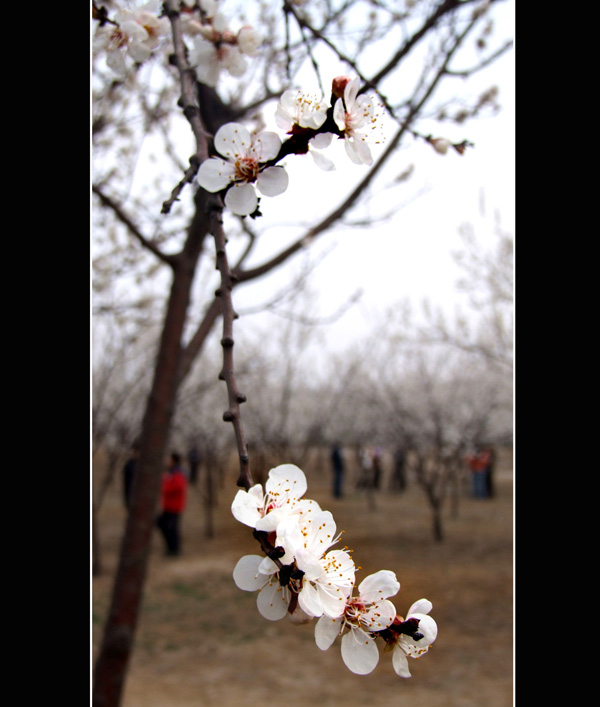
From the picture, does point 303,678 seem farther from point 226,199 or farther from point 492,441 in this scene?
point 492,441

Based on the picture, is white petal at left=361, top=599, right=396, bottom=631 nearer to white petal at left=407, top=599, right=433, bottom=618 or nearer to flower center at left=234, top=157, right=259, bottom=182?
white petal at left=407, top=599, right=433, bottom=618

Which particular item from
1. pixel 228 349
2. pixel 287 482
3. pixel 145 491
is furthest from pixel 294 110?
pixel 145 491

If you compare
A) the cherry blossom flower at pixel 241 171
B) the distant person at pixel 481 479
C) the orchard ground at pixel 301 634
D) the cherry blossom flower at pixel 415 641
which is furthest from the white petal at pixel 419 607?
the distant person at pixel 481 479

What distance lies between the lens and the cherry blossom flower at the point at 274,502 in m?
0.59

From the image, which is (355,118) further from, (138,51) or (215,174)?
(138,51)

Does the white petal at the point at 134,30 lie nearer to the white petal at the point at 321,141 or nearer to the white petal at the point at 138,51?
the white petal at the point at 138,51

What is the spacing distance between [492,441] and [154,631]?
1241cm

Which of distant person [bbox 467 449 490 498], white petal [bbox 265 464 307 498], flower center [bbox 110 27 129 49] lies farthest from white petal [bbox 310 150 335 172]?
distant person [bbox 467 449 490 498]

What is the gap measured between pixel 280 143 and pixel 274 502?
1.27 feet

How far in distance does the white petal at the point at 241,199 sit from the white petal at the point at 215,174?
0.04 ft

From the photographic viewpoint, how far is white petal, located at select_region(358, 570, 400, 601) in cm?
62

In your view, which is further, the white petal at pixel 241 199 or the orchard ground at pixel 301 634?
the orchard ground at pixel 301 634
